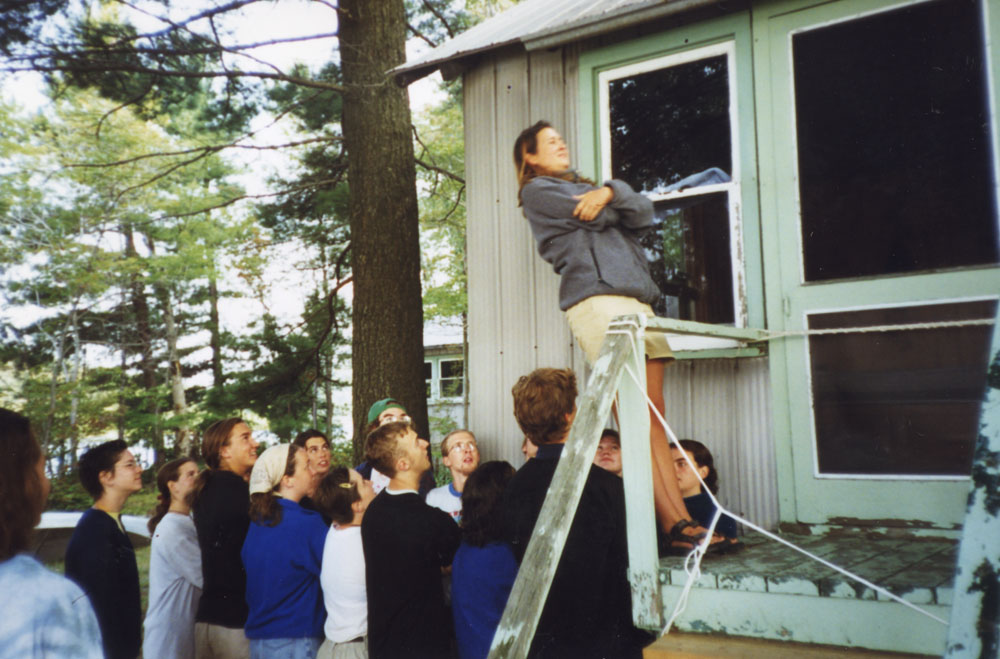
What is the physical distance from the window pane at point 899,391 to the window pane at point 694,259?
0.55 meters

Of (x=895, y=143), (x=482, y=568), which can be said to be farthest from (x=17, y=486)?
(x=895, y=143)

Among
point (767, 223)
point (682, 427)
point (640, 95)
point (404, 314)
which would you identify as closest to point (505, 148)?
point (640, 95)

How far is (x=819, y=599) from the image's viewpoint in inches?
100

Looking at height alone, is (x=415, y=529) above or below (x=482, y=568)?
above

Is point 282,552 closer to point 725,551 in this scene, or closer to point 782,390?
point 725,551

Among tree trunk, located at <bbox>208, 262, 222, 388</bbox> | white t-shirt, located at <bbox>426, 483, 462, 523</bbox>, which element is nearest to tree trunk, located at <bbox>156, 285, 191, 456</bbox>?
tree trunk, located at <bbox>208, 262, 222, 388</bbox>

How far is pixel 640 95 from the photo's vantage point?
4.40 meters

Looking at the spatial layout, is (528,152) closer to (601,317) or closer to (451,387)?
(601,317)

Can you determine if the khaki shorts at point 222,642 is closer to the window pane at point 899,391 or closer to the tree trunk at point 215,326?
→ the window pane at point 899,391

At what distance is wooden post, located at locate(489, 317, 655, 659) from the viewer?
205 centimetres

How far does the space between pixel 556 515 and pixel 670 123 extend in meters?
2.82

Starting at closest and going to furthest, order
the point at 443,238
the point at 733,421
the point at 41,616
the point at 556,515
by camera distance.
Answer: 1. the point at 41,616
2. the point at 556,515
3. the point at 733,421
4. the point at 443,238

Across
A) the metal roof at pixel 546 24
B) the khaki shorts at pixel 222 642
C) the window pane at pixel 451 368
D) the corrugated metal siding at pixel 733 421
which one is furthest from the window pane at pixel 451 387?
the corrugated metal siding at pixel 733 421

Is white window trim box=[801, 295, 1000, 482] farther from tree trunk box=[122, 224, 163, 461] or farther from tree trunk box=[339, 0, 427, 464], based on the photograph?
tree trunk box=[122, 224, 163, 461]
